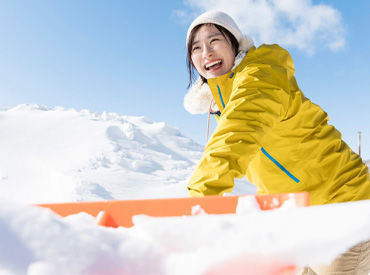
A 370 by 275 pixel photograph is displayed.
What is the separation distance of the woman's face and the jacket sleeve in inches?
11.9

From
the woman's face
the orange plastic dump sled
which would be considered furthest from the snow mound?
the orange plastic dump sled

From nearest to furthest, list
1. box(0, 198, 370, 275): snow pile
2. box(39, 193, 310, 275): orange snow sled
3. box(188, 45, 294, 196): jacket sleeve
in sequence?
box(0, 198, 370, 275): snow pile → box(39, 193, 310, 275): orange snow sled → box(188, 45, 294, 196): jacket sleeve

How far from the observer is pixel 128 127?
59.4 feet

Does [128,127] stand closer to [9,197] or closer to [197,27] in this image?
[197,27]

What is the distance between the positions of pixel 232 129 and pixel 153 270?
687 millimetres

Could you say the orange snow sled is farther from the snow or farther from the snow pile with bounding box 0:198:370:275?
the snow pile with bounding box 0:198:370:275

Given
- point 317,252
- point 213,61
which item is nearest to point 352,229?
point 317,252

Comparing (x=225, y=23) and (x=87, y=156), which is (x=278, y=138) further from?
(x=87, y=156)

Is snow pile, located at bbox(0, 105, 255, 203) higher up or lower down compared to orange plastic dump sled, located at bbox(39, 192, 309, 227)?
higher up

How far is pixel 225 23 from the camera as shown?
1.69 m

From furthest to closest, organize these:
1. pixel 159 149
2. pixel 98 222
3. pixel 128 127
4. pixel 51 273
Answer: pixel 128 127
pixel 159 149
pixel 98 222
pixel 51 273

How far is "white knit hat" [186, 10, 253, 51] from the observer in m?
1.68

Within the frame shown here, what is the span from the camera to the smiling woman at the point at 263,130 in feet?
3.35

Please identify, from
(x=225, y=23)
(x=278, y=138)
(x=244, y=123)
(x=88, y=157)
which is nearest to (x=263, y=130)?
(x=244, y=123)
